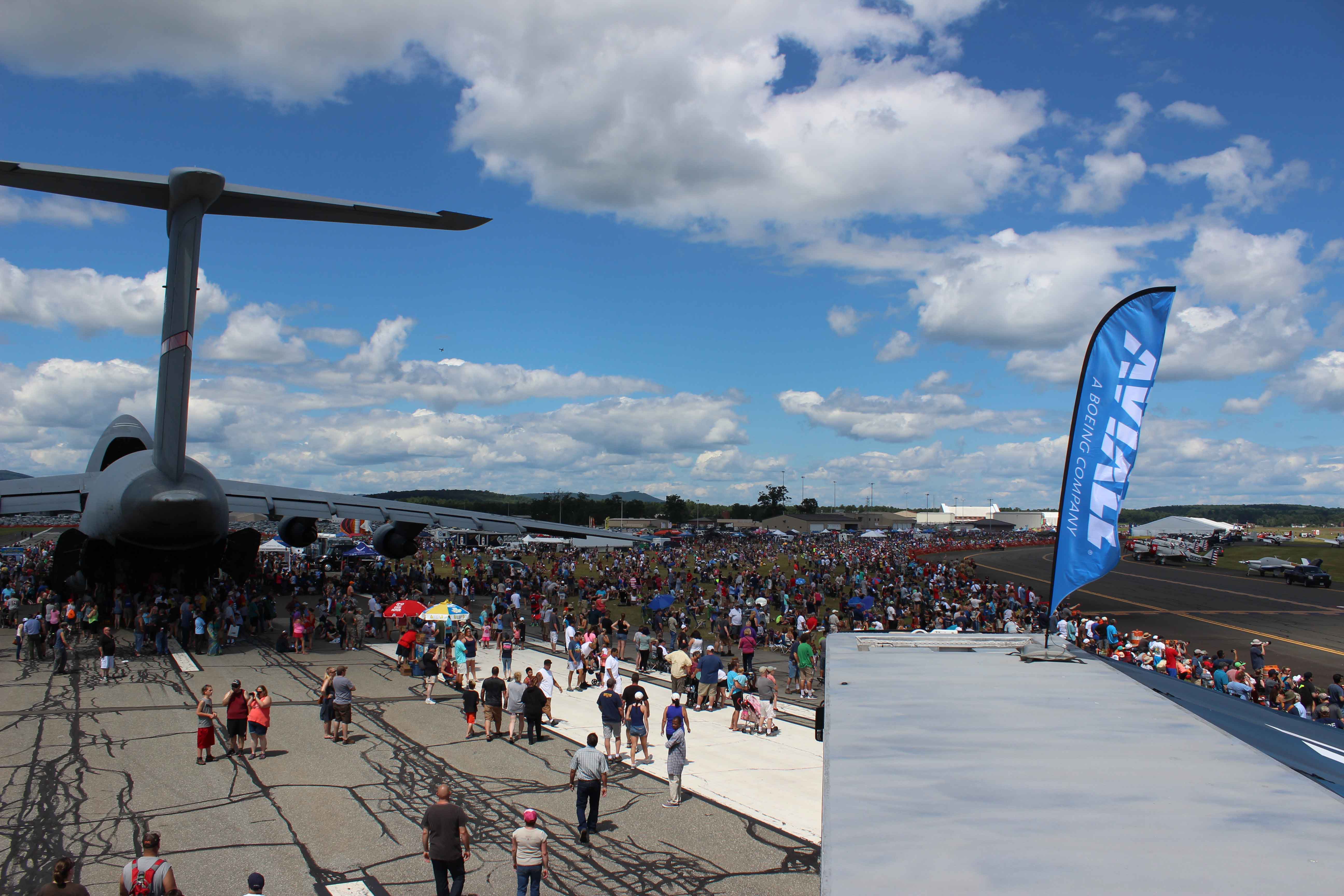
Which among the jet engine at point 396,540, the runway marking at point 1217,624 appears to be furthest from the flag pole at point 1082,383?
the jet engine at point 396,540

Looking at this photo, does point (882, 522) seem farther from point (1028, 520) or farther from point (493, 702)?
point (493, 702)

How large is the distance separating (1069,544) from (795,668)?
41.0 feet

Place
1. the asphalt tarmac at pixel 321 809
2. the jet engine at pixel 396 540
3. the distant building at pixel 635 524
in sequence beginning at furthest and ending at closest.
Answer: the distant building at pixel 635 524 → the jet engine at pixel 396 540 → the asphalt tarmac at pixel 321 809

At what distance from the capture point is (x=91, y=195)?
756 inches

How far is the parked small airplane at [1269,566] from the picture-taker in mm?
50438

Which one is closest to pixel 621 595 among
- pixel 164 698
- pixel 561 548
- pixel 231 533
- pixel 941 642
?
pixel 231 533

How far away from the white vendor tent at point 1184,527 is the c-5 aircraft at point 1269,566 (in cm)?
5168

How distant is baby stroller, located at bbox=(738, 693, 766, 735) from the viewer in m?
14.4

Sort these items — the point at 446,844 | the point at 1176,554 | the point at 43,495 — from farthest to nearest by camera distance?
the point at 1176,554
the point at 43,495
the point at 446,844

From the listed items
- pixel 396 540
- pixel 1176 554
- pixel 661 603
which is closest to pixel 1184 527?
pixel 1176 554

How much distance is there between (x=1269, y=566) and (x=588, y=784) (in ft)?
188

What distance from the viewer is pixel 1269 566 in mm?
51344

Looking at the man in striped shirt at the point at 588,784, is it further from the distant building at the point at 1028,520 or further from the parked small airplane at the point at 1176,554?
the distant building at the point at 1028,520

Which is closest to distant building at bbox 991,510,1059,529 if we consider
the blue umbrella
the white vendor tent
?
the white vendor tent
